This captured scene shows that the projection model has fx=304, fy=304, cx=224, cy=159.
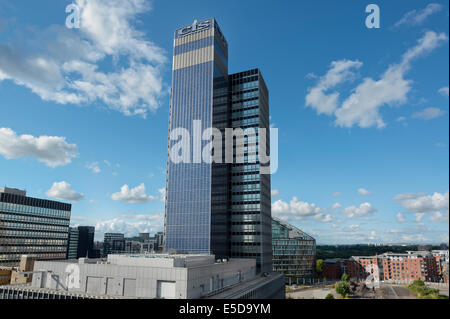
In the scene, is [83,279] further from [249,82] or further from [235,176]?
[249,82]

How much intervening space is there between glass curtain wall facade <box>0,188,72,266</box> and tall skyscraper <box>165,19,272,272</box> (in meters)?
91.2

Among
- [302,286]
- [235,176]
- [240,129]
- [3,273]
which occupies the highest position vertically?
[240,129]

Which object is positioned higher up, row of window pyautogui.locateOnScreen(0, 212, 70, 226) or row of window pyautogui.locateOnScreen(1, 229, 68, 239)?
row of window pyautogui.locateOnScreen(0, 212, 70, 226)

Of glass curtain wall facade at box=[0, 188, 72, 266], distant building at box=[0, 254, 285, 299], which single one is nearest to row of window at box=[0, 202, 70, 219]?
glass curtain wall facade at box=[0, 188, 72, 266]

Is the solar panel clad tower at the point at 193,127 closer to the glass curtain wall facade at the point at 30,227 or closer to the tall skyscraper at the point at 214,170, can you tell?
the tall skyscraper at the point at 214,170

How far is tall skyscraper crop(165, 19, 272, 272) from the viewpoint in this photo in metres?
119

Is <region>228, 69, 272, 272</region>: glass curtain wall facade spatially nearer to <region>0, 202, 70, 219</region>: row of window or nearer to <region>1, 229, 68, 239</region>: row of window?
<region>1, 229, 68, 239</region>: row of window

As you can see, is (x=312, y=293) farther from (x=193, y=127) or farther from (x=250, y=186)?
(x=193, y=127)

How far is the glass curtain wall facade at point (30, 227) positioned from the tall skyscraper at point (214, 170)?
91165 mm
